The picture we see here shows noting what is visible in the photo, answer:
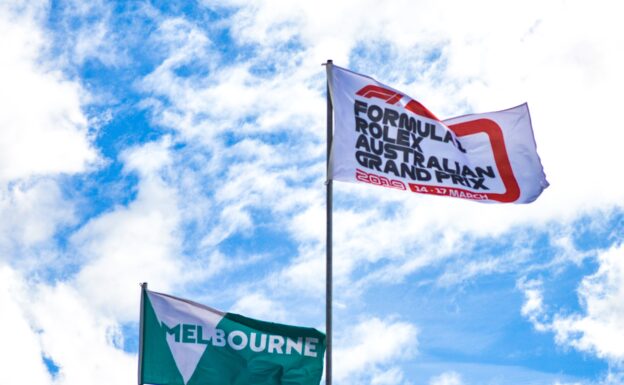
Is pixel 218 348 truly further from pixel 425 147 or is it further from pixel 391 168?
pixel 425 147

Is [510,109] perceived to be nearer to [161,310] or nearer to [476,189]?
[476,189]

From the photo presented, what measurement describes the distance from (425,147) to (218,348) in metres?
8.24

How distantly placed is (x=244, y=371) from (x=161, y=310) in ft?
9.90

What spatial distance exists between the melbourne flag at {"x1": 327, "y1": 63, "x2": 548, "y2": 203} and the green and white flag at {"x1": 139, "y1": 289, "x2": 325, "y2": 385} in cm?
519

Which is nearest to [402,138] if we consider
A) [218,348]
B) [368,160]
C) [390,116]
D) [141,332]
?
[390,116]

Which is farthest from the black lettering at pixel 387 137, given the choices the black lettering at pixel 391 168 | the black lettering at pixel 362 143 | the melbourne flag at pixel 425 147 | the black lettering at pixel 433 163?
the black lettering at pixel 433 163

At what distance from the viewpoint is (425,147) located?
35.1m

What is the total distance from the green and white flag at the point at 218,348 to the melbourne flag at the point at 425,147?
17.0 feet

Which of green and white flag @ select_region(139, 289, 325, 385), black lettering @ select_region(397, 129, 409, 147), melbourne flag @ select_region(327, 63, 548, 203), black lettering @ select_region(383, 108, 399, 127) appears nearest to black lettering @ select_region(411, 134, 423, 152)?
melbourne flag @ select_region(327, 63, 548, 203)

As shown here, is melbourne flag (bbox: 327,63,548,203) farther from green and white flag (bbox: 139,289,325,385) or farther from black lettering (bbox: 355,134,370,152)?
green and white flag (bbox: 139,289,325,385)

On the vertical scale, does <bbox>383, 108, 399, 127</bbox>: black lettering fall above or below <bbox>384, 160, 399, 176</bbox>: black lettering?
above

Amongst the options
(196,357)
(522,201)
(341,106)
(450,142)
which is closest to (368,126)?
(341,106)

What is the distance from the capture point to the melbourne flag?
33.3 metres

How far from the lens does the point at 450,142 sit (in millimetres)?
35969
